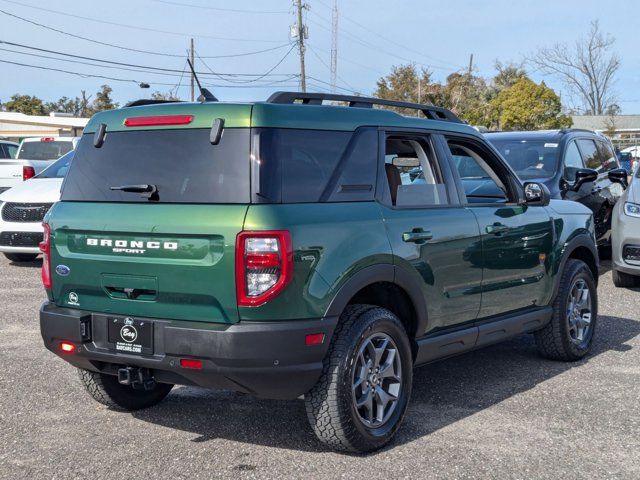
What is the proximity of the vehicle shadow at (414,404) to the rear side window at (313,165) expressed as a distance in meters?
1.46

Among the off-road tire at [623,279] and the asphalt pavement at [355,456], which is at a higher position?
the asphalt pavement at [355,456]

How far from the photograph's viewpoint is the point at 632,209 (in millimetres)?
9859

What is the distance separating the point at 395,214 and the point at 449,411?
56.1 inches

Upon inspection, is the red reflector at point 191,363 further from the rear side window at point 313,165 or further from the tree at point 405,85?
the tree at point 405,85

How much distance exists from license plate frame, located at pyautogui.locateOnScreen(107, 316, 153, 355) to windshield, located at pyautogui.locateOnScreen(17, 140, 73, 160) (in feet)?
41.6

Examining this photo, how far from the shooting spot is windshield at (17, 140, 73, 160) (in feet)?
53.7

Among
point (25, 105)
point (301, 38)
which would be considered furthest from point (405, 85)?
point (25, 105)

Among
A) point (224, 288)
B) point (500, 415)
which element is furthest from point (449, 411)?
point (224, 288)

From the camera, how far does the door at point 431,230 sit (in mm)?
4848

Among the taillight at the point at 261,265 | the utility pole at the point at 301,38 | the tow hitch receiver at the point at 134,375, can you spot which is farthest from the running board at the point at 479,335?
the utility pole at the point at 301,38

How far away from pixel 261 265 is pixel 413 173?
189 cm

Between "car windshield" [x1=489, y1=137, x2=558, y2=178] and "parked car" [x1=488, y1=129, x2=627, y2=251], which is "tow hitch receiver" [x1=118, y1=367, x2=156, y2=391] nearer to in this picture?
"parked car" [x1=488, y1=129, x2=627, y2=251]

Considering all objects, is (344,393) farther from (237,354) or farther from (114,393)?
(114,393)

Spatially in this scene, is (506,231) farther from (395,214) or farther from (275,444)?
(275,444)
